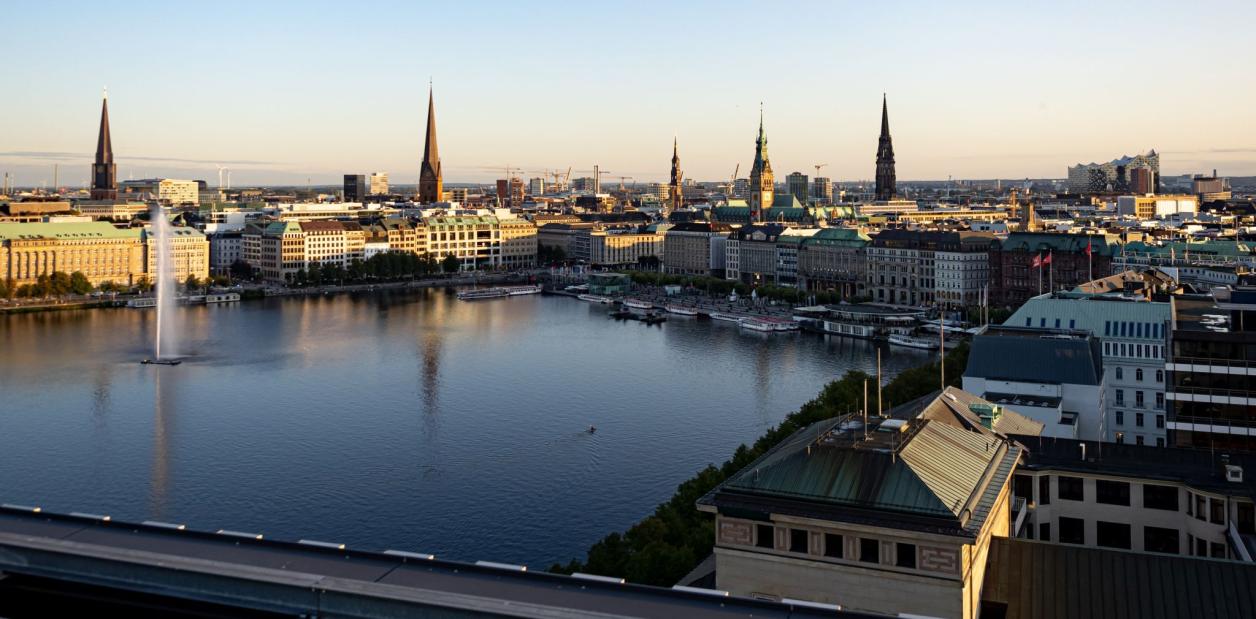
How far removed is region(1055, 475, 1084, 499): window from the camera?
497 inches

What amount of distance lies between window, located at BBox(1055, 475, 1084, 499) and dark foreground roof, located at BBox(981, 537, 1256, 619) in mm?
3153

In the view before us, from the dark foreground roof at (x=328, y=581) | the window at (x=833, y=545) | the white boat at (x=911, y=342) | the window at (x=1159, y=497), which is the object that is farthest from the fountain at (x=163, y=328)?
the window at (x=833, y=545)

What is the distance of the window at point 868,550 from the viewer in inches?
350

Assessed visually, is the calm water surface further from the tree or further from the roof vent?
the tree

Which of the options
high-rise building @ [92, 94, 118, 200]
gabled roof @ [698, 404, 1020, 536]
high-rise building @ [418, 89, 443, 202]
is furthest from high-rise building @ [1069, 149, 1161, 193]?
gabled roof @ [698, 404, 1020, 536]

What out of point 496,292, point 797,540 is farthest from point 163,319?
point 797,540

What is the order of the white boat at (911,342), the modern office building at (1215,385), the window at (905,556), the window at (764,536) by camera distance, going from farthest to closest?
the white boat at (911,342) < the modern office building at (1215,385) < the window at (764,536) < the window at (905,556)

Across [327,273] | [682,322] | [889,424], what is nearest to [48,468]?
[889,424]

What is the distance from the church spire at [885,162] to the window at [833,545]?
81.9m

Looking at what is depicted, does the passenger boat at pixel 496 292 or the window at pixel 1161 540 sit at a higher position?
the passenger boat at pixel 496 292

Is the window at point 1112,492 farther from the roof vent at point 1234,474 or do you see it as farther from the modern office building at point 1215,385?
the modern office building at point 1215,385

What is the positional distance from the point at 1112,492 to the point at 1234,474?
1.16 meters

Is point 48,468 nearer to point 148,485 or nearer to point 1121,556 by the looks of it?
point 148,485

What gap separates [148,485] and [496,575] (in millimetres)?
13721
